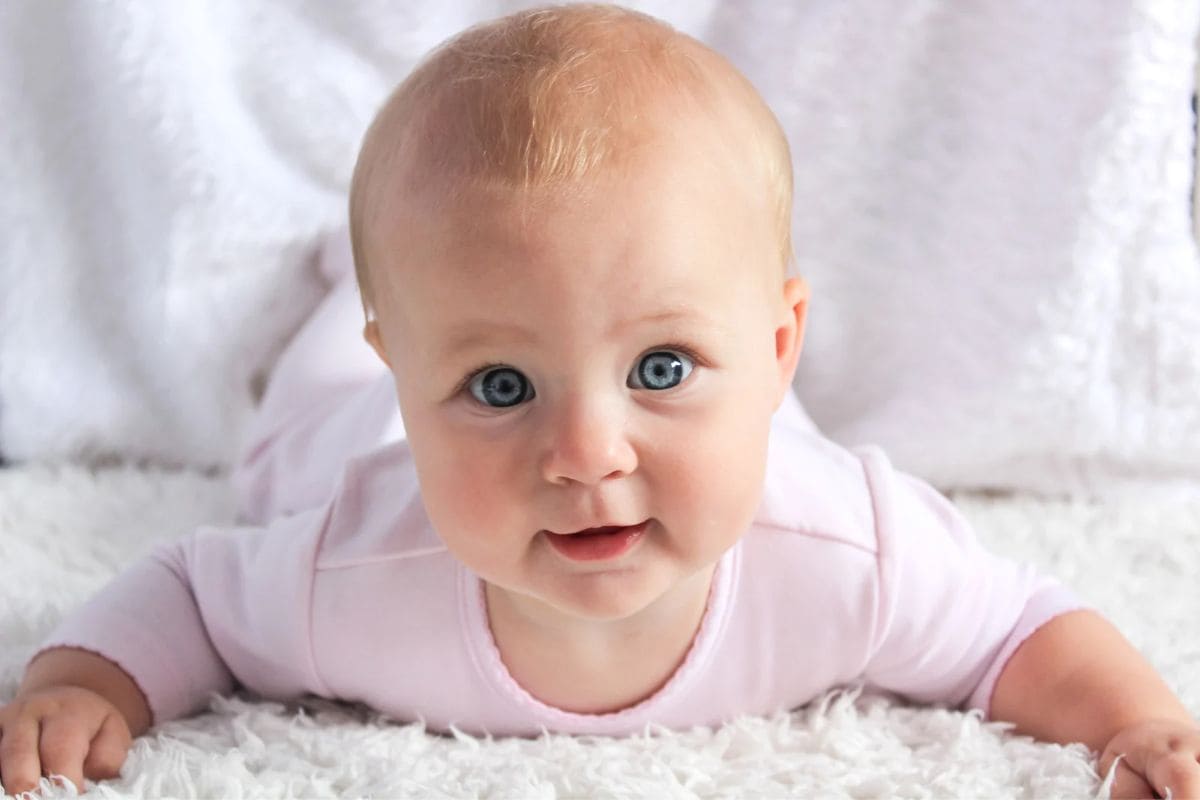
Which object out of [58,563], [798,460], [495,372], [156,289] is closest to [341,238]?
[156,289]

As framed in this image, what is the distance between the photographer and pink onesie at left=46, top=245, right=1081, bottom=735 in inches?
43.9

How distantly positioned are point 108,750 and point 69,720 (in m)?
0.03

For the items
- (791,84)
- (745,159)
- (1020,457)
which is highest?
(791,84)

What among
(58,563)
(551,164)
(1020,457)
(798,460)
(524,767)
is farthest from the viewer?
(1020,457)

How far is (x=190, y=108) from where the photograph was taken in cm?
166

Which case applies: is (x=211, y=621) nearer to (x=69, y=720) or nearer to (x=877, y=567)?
(x=69, y=720)

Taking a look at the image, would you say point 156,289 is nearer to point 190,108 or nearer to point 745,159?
point 190,108

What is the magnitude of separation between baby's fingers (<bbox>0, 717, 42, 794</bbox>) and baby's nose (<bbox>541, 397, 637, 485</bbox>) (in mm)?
410

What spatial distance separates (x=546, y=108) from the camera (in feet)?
2.89

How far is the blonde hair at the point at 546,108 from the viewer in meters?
0.88

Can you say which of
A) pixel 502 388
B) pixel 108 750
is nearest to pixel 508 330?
pixel 502 388

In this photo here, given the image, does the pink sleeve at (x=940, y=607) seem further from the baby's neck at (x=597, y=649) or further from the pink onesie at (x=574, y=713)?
the baby's neck at (x=597, y=649)

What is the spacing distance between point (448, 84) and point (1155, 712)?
2.11 feet

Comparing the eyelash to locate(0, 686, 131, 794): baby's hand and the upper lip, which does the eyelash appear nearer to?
the upper lip
